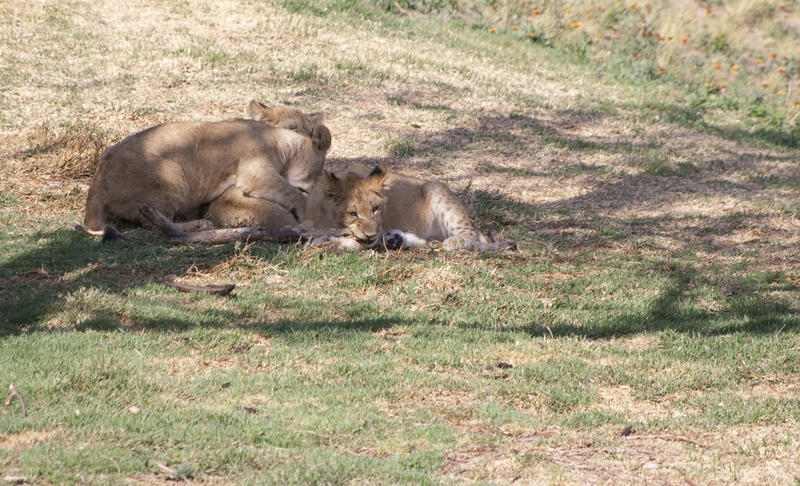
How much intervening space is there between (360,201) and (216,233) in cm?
119

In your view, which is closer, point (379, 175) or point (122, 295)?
point (122, 295)

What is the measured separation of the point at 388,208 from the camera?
7.81 meters

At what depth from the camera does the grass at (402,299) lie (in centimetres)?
435

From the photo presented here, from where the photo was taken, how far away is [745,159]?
1270 cm

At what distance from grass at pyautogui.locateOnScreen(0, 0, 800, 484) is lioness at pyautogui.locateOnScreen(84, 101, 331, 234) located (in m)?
0.41

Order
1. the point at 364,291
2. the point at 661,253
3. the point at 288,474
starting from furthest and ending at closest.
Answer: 1. the point at 661,253
2. the point at 364,291
3. the point at 288,474

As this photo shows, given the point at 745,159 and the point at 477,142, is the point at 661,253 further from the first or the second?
the point at 745,159

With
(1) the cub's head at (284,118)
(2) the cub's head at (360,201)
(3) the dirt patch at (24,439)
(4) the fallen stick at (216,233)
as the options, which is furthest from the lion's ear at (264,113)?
(3) the dirt patch at (24,439)

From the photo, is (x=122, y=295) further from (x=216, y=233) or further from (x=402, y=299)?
(x=402, y=299)

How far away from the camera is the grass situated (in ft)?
14.3

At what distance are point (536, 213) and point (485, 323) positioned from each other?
3376mm

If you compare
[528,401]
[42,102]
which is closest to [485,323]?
[528,401]

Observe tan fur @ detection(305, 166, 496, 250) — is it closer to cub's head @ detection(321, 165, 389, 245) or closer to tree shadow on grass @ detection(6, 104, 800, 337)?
cub's head @ detection(321, 165, 389, 245)

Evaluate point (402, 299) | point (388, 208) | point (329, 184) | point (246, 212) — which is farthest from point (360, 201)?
point (402, 299)
